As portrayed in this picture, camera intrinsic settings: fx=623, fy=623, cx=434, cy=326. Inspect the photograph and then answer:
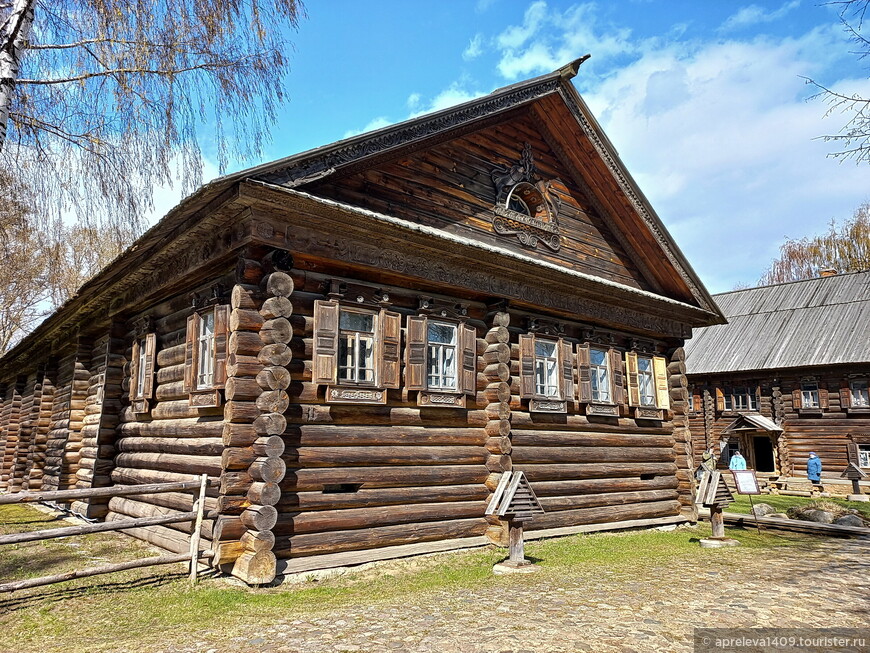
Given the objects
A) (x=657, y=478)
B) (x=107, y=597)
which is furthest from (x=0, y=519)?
(x=657, y=478)

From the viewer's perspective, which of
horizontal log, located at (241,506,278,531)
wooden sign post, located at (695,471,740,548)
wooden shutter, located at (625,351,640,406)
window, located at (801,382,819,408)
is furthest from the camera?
window, located at (801,382,819,408)

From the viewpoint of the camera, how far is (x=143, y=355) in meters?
11.3

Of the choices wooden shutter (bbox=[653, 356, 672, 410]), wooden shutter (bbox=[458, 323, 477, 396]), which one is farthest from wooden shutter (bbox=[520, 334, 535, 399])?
wooden shutter (bbox=[653, 356, 672, 410])

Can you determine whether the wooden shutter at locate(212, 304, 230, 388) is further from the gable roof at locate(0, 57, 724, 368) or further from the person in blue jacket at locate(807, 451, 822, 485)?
the person in blue jacket at locate(807, 451, 822, 485)

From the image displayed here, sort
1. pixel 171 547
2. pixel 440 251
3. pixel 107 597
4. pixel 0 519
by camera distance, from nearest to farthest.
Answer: pixel 107 597 → pixel 171 547 → pixel 440 251 → pixel 0 519

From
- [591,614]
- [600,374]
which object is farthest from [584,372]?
[591,614]

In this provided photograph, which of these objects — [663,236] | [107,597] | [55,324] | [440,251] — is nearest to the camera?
[107,597]

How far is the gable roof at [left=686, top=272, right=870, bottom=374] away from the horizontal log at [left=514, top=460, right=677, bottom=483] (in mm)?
16292

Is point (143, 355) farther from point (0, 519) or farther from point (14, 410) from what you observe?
point (14, 410)

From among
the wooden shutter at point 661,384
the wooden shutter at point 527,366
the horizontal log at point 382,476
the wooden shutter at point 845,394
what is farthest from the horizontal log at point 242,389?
the wooden shutter at point 845,394

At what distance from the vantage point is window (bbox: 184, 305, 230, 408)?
816 centimetres

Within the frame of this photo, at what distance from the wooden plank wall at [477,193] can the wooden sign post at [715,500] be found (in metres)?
4.51

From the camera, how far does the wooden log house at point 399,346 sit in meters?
7.91

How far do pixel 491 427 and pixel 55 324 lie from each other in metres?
10.8
